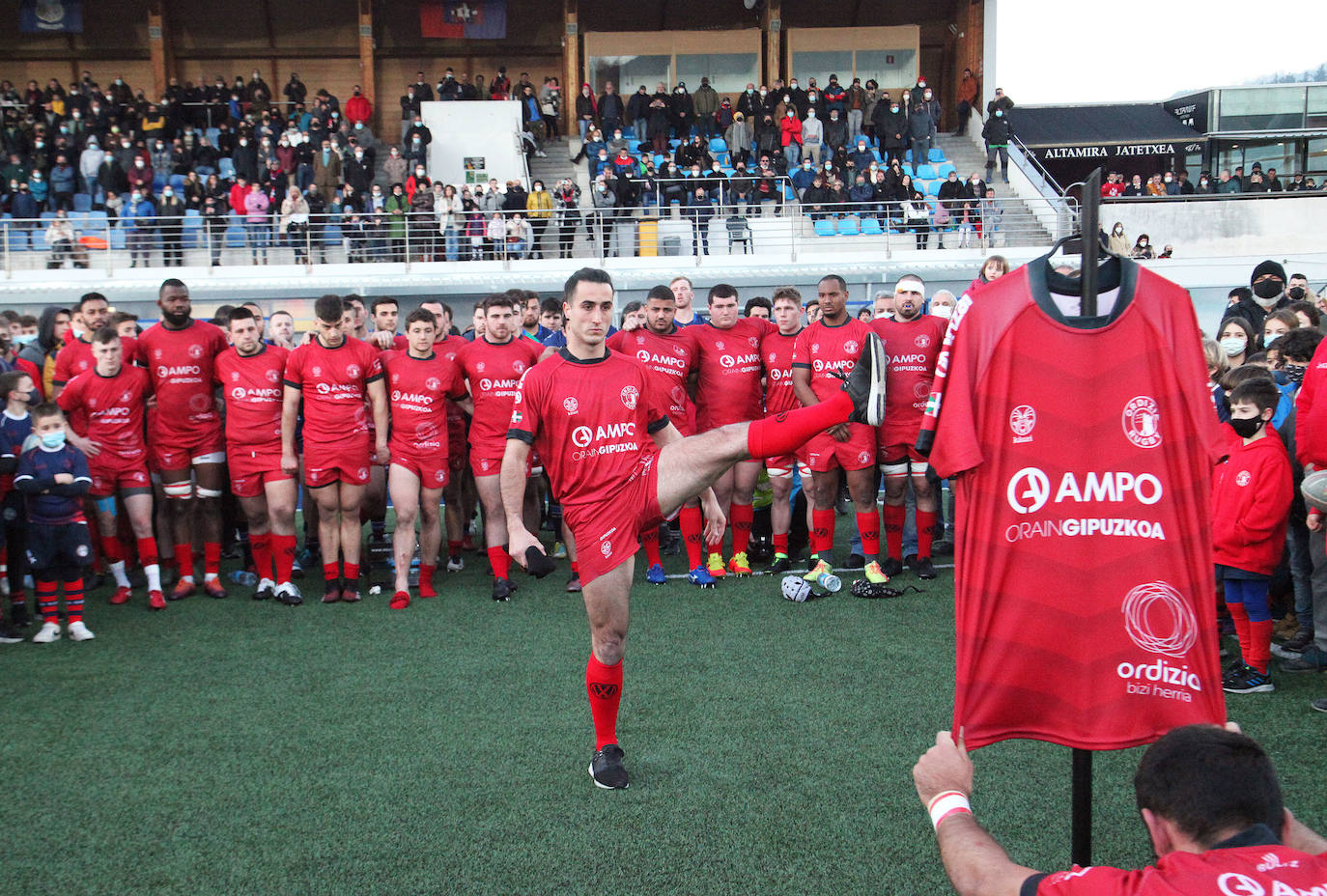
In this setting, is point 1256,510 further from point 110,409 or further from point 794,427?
point 110,409

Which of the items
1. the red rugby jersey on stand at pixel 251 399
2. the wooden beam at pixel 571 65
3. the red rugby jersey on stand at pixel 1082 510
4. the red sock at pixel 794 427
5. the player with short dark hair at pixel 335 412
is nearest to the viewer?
the red rugby jersey on stand at pixel 1082 510

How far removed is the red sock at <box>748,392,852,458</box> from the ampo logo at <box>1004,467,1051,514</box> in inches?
31.2

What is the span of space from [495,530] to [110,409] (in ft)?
9.46

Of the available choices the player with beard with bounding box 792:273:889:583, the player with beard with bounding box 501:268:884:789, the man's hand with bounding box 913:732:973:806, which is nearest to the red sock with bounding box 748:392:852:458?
the player with beard with bounding box 501:268:884:789

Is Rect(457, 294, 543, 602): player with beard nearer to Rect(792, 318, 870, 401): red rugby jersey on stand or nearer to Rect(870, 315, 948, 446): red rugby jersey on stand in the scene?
Rect(792, 318, 870, 401): red rugby jersey on stand

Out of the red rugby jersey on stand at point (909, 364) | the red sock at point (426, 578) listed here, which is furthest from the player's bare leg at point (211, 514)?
the red rugby jersey on stand at point (909, 364)

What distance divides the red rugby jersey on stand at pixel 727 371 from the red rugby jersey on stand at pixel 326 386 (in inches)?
100.0

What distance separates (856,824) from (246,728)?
2.95 metres

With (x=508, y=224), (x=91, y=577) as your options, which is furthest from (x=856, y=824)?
(x=508, y=224)

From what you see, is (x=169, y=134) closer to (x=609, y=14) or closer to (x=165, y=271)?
(x=165, y=271)

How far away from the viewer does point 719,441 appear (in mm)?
3932

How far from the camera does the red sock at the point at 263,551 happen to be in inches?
300

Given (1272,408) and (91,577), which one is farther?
(91,577)

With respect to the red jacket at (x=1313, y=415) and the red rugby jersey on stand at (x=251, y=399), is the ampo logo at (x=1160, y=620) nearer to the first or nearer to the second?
the red jacket at (x=1313, y=415)
